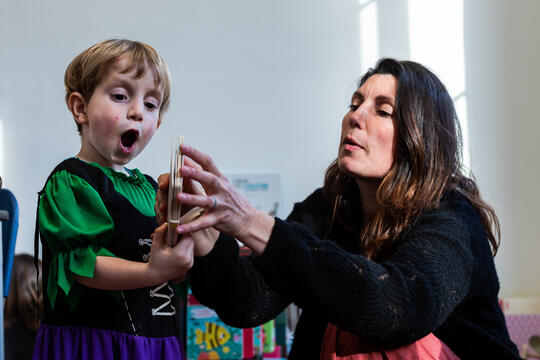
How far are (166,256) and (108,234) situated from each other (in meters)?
0.15

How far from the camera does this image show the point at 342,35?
3.00 m

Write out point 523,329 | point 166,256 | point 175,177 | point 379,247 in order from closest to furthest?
point 175,177
point 166,256
point 379,247
point 523,329

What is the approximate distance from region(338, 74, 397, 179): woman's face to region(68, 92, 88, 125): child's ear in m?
0.57

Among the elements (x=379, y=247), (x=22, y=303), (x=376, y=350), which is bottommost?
(x=22, y=303)

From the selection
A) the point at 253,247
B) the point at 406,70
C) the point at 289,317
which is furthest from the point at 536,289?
the point at 253,247

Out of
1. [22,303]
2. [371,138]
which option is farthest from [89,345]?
[22,303]

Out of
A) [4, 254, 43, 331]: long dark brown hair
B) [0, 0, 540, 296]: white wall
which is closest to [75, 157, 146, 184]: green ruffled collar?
[4, 254, 43, 331]: long dark brown hair

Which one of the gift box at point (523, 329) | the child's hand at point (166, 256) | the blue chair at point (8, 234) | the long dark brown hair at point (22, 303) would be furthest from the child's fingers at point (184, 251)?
the gift box at point (523, 329)

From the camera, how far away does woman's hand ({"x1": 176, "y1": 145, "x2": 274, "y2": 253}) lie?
0.76 metres

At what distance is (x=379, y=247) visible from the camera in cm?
118

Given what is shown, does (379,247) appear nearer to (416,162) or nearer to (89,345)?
(416,162)

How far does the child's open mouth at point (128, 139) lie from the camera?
41.0 inches

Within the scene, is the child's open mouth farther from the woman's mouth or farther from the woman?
the woman's mouth

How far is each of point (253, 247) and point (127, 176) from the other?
370 mm
